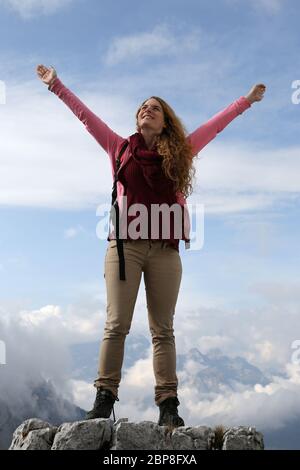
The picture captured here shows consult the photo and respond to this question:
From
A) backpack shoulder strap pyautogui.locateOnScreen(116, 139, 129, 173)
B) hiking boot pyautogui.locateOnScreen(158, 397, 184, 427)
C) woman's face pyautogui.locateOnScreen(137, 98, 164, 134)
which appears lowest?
hiking boot pyautogui.locateOnScreen(158, 397, 184, 427)

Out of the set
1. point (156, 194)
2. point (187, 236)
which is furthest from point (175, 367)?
point (156, 194)

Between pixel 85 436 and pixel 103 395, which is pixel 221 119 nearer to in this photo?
pixel 103 395

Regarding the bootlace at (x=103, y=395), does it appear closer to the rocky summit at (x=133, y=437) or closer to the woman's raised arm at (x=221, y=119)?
the rocky summit at (x=133, y=437)

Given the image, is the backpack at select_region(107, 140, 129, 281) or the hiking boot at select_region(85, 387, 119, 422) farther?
the backpack at select_region(107, 140, 129, 281)

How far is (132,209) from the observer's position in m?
8.58

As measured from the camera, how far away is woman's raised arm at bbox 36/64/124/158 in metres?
9.27

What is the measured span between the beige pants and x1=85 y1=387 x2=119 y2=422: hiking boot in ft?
0.30

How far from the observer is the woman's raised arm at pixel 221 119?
9414mm

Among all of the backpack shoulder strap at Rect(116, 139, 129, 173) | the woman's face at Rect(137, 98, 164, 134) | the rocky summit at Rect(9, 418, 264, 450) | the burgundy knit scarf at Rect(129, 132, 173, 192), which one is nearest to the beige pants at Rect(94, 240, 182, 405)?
the rocky summit at Rect(9, 418, 264, 450)

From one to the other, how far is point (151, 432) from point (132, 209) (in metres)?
3.24

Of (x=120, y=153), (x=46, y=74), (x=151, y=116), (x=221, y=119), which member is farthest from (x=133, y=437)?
(x=46, y=74)

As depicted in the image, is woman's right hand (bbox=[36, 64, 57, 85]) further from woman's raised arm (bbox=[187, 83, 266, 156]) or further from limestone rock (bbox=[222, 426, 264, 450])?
limestone rock (bbox=[222, 426, 264, 450])
